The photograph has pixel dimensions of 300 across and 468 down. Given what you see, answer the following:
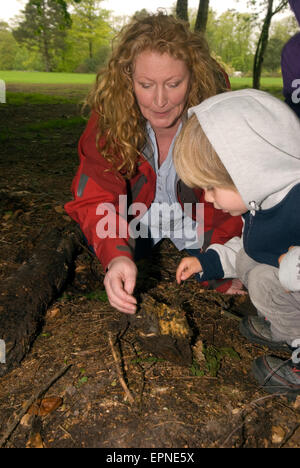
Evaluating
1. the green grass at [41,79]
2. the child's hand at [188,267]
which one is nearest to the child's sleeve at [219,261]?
the child's hand at [188,267]

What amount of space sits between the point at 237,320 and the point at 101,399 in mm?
1076

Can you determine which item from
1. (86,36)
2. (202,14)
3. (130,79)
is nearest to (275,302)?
(130,79)

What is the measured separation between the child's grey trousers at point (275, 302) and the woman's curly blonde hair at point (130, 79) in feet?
3.69

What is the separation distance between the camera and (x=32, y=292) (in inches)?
89.4

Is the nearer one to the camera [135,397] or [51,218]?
A: [135,397]

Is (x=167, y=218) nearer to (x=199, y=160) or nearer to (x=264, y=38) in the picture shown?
(x=199, y=160)

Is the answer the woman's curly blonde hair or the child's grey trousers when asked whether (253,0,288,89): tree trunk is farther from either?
the child's grey trousers

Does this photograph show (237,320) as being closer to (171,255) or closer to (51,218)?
(171,255)

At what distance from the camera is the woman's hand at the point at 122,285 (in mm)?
1846

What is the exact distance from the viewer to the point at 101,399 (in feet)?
5.66

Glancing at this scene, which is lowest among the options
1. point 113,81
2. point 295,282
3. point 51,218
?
point 51,218

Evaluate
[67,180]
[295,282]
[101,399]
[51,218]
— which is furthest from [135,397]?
[67,180]

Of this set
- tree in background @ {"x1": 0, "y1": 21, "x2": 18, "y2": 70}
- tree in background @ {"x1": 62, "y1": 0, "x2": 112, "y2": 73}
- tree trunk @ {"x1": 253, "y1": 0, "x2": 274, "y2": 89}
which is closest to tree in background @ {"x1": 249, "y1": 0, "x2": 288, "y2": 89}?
tree trunk @ {"x1": 253, "y1": 0, "x2": 274, "y2": 89}

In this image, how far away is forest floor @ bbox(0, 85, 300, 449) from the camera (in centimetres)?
157
